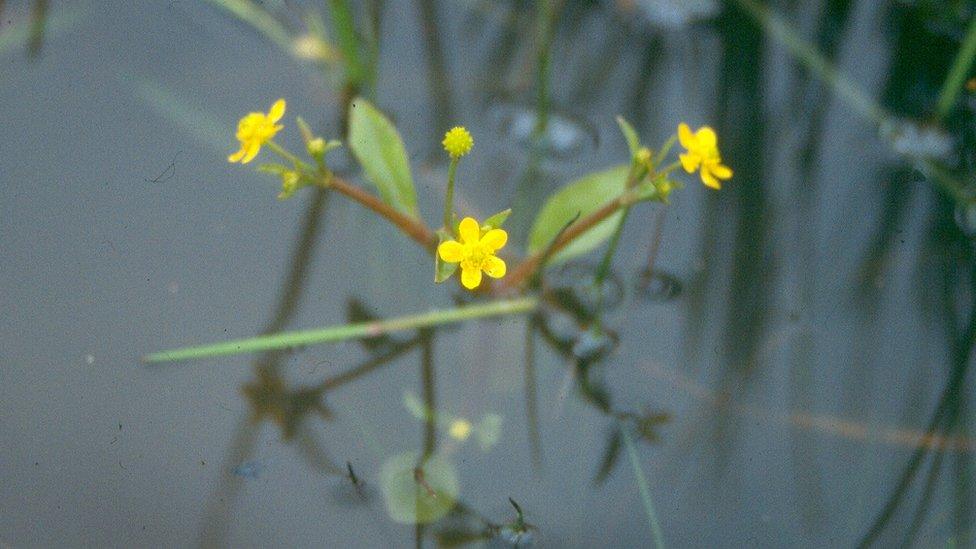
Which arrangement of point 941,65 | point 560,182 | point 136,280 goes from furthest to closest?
point 941,65
point 560,182
point 136,280

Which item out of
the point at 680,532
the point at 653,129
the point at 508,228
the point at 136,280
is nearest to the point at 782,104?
the point at 653,129

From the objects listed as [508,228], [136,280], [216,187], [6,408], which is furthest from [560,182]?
[6,408]

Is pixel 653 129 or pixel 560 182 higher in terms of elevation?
pixel 653 129

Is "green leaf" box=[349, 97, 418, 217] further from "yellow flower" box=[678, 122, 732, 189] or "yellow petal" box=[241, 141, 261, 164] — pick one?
"yellow flower" box=[678, 122, 732, 189]

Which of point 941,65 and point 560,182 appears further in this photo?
point 941,65

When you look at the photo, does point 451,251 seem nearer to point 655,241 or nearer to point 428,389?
point 428,389

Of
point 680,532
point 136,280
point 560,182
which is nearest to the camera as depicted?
point 680,532

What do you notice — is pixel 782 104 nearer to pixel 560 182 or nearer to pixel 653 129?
pixel 653 129

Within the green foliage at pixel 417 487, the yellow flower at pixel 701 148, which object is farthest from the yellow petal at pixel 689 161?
the green foliage at pixel 417 487

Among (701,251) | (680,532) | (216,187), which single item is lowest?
(680,532)
